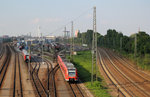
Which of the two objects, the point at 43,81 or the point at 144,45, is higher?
the point at 144,45

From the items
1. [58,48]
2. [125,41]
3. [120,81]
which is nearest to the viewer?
[120,81]

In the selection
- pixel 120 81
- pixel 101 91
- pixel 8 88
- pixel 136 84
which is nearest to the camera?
pixel 101 91

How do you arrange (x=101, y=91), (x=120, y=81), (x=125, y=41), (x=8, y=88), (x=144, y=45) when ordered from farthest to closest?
1. (x=125, y=41)
2. (x=144, y=45)
3. (x=120, y=81)
4. (x=8, y=88)
5. (x=101, y=91)

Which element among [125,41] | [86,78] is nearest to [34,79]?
[86,78]

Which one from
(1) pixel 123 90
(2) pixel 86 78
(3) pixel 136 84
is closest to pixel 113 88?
(1) pixel 123 90

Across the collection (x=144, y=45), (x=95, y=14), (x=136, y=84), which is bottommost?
(x=136, y=84)

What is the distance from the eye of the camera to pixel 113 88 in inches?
1214

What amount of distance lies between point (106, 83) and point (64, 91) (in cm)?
912

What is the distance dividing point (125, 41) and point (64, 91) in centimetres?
6097

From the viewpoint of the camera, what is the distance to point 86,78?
37.4 m

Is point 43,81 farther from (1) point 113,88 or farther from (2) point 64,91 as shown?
(1) point 113,88

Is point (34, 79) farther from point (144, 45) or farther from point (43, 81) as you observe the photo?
point (144, 45)

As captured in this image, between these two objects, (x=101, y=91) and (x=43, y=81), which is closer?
(x=101, y=91)

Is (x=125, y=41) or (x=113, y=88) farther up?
(x=125, y=41)
